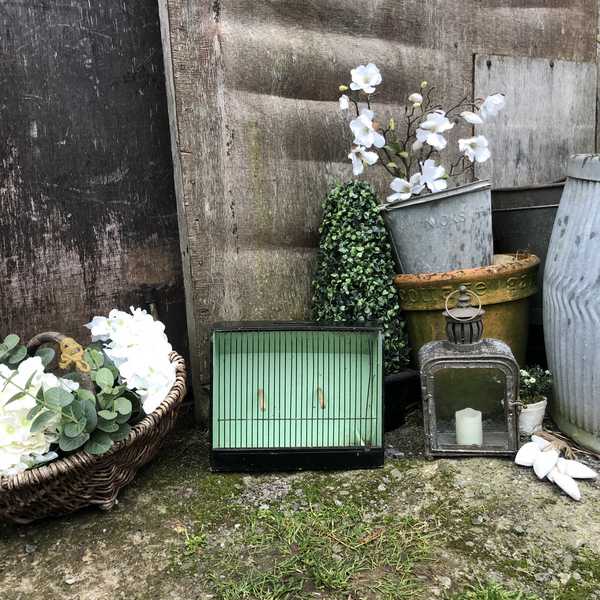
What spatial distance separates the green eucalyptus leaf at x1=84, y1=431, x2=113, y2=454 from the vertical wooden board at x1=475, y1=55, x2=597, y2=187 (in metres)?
2.40

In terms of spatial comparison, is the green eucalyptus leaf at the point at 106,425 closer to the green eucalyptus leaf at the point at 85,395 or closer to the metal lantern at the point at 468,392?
the green eucalyptus leaf at the point at 85,395

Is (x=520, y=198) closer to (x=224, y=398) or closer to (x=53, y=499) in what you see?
(x=224, y=398)

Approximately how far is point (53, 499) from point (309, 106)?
6.28 ft

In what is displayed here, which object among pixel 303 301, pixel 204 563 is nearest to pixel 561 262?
pixel 303 301

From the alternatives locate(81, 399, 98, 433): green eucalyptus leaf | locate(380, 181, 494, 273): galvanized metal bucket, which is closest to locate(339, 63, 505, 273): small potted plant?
locate(380, 181, 494, 273): galvanized metal bucket

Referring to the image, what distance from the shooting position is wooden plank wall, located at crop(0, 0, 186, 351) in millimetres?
2412

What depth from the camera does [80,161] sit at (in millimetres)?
2531

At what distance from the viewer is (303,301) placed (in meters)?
2.86

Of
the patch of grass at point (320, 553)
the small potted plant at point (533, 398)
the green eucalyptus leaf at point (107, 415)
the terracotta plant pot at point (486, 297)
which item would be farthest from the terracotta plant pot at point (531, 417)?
the green eucalyptus leaf at point (107, 415)

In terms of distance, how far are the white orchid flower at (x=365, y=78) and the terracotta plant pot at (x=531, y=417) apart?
1481mm

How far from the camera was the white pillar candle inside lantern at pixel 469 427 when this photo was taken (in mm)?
2297

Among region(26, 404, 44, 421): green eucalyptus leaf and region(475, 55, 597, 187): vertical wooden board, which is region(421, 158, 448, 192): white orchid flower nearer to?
region(475, 55, 597, 187): vertical wooden board

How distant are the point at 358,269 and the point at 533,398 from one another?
903mm

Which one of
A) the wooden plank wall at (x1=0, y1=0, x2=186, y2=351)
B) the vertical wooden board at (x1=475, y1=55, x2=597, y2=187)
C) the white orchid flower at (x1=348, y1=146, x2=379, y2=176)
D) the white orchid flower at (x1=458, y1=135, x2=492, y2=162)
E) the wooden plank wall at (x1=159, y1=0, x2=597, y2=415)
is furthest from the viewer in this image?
the vertical wooden board at (x1=475, y1=55, x2=597, y2=187)
